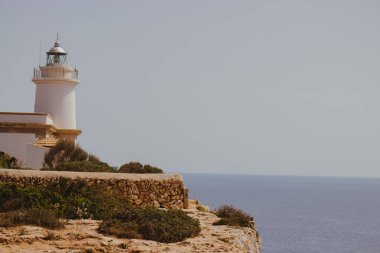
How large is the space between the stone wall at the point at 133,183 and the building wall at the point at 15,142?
10.9m

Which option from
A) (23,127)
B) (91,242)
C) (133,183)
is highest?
(23,127)

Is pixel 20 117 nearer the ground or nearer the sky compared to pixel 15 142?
nearer the sky

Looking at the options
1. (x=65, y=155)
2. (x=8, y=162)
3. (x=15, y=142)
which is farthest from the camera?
(x=15, y=142)

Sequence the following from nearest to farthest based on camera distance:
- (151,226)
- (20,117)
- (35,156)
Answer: (151,226) < (35,156) < (20,117)

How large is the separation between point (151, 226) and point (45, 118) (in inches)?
656

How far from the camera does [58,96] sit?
31.9 m

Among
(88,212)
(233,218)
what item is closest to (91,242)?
(88,212)

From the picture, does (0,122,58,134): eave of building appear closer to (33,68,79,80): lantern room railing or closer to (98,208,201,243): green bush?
(33,68,79,80): lantern room railing

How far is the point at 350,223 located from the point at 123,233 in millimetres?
59117

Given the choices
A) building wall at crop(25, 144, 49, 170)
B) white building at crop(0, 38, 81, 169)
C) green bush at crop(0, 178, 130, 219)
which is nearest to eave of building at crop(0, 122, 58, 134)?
white building at crop(0, 38, 81, 169)

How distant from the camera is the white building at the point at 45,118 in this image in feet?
90.2

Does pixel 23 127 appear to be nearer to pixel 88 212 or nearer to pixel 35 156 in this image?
pixel 35 156

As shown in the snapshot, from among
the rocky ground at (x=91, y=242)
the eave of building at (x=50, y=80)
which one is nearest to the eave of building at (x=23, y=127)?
the eave of building at (x=50, y=80)

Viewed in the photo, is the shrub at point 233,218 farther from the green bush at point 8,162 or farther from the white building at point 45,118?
the white building at point 45,118
